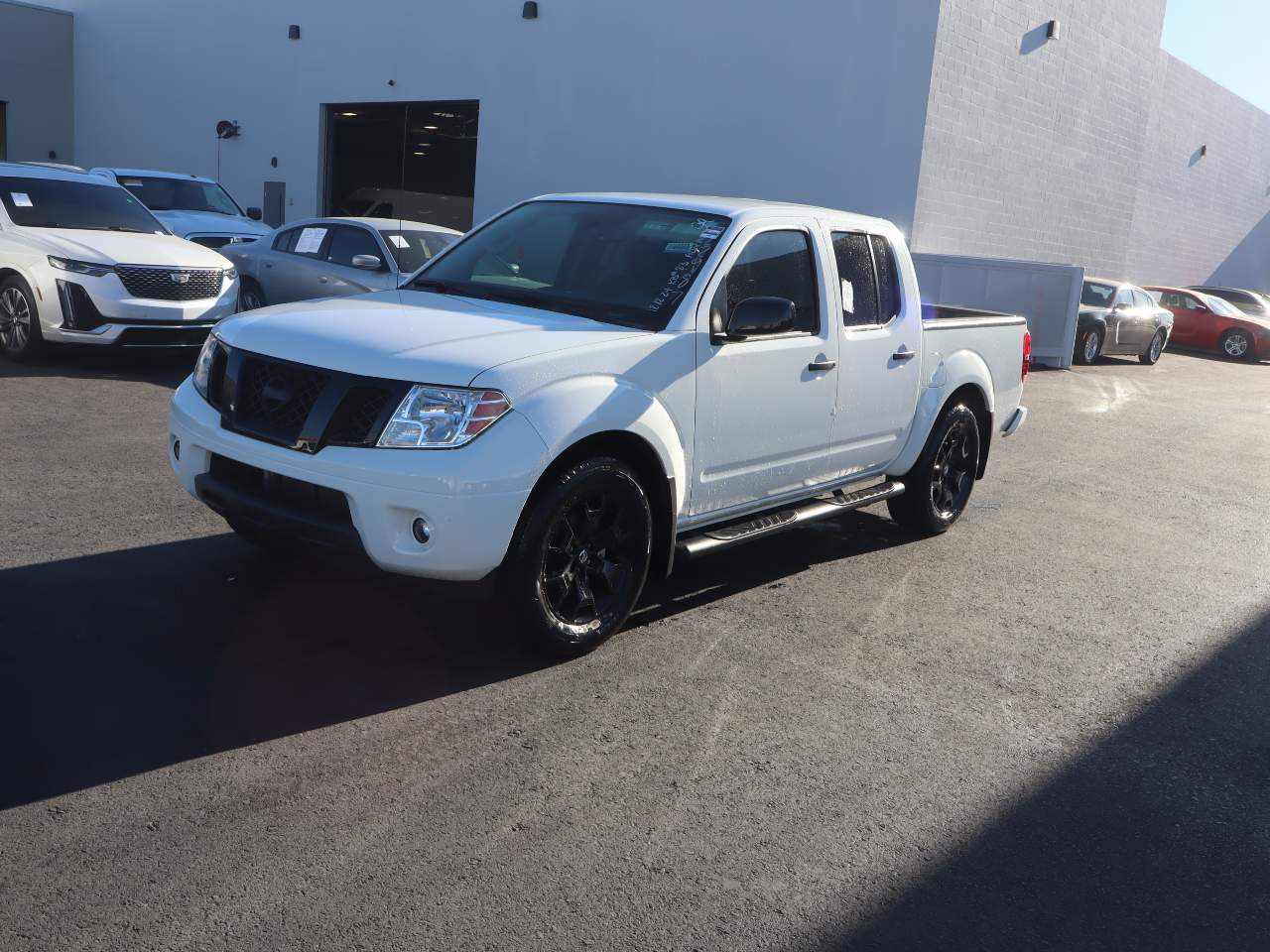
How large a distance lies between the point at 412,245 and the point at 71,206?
3192 millimetres

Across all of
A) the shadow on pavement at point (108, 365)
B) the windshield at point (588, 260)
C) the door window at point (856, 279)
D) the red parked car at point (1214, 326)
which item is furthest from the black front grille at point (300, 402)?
the red parked car at point (1214, 326)

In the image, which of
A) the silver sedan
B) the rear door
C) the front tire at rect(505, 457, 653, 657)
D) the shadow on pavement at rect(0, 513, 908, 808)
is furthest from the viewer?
the silver sedan

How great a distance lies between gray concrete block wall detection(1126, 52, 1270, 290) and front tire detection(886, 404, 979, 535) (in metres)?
24.0

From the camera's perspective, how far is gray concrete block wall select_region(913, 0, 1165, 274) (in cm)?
1873

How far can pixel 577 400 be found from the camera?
14.7ft

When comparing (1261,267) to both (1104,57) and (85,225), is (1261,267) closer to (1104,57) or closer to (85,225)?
(1104,57)

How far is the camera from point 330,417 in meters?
4.33

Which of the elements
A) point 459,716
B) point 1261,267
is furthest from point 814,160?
point 1261,267

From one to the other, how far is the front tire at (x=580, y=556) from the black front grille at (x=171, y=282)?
23.9 feet

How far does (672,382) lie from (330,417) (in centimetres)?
140

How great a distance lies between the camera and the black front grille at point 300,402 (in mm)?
4305

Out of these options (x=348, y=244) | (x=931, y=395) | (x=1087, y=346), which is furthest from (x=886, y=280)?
(x=1087, y=346)

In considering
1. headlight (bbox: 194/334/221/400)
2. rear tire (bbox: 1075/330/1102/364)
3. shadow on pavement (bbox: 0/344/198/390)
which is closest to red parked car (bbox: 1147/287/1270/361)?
rear tire (bbox: 1075/330/1102/364)

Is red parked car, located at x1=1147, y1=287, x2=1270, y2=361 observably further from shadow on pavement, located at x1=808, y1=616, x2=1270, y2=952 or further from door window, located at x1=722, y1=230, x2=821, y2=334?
shadow on pavement, located at x1=808, y1=616, x2=1270, y2=952
